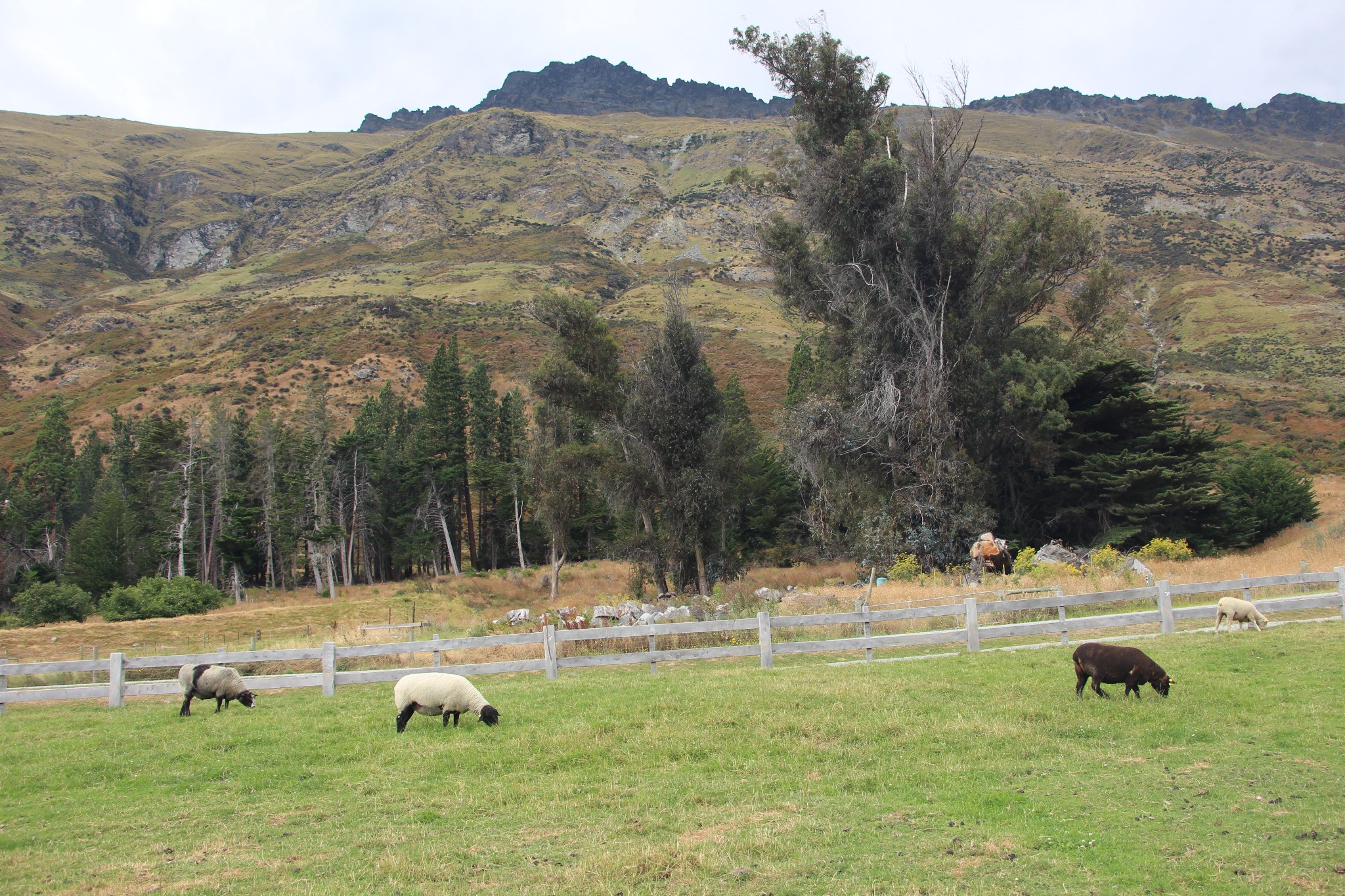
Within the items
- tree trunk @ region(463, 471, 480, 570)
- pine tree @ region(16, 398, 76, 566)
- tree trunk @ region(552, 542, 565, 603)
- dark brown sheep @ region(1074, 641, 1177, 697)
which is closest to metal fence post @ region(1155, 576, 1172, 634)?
dark brown sheep @ region(1074, 641, 1177, 697)

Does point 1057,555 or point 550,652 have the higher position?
point 550,652

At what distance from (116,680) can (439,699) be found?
278 inches

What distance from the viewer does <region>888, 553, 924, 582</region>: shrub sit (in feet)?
95.4

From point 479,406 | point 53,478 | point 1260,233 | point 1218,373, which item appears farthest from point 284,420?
point 1260,233

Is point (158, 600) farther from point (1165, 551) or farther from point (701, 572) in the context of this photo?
point (1165, 551)

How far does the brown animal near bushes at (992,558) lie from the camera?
27578mm

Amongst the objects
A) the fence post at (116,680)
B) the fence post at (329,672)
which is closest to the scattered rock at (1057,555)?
the fence post at (329,672)

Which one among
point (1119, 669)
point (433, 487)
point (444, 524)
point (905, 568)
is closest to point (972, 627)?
point (1119, 669)

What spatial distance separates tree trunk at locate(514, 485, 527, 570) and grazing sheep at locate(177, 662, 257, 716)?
4699cm

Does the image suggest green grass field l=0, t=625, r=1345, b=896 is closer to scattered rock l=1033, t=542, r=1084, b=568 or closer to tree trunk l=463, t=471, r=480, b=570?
scattered rock l=1033, t=542, r=1084, b=568

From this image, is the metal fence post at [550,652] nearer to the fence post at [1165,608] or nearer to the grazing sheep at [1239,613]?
the fence post at [1165,608]

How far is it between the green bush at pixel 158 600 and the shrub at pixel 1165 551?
45.6 meters

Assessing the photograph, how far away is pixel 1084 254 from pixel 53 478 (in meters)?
80.1

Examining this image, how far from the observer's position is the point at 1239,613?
48.1 ft
